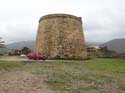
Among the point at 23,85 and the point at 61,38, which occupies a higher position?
the point at 61,38

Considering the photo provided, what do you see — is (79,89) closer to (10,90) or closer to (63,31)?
(10,90)

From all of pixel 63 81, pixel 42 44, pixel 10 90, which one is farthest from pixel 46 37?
pixel 10 90

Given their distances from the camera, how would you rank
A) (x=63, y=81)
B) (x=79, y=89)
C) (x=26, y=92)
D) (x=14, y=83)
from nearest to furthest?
(x=26, y=92) < (x=79, y=89) < (x=14, y=83) < (x=63, y=81)

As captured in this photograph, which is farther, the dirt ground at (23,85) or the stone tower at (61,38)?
the stone tower at (61,38)

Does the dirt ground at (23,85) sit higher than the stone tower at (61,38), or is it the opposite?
the stone tower at (61,38)

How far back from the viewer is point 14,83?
55.1ft

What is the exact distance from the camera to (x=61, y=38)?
39375 millimetres

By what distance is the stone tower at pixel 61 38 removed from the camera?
39.1m

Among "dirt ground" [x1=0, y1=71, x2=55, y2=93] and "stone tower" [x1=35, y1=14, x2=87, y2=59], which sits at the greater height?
"stone tower" [x1=35, y1=14, x2=87, y2=59]

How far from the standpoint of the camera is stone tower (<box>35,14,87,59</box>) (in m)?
39.1

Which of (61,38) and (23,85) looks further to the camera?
(61,38)

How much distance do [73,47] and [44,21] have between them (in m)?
6.73

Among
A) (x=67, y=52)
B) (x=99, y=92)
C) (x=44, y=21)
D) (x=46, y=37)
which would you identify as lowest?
(x=99, y=92)

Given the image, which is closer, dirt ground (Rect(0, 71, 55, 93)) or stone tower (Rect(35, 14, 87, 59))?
dirt ground (Rect(0, 71, 55, 93))
